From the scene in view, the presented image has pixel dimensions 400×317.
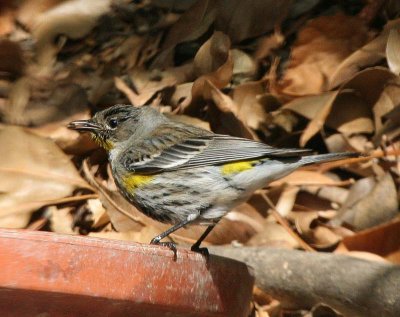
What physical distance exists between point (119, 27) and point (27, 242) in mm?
3424

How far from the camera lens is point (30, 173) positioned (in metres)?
4.57

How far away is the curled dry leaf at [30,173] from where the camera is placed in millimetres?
4473

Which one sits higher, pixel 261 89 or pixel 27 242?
pixel 27 242

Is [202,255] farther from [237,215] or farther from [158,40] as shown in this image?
[158,40]

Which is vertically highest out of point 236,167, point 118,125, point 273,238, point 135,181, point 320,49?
point 236,167

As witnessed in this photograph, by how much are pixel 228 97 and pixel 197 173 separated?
1.39 metres

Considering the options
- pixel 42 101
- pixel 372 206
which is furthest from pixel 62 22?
pixel 372 206

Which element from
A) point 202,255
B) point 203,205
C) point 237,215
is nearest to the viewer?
point 202,255

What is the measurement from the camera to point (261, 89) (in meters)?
5.52

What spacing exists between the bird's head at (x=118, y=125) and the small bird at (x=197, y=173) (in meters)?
0.25

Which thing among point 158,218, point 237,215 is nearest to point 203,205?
point 158,218

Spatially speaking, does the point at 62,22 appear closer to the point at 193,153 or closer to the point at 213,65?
the point at 213,65

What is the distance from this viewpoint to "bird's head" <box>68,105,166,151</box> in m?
4.59

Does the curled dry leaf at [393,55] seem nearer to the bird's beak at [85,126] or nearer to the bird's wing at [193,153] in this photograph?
the bird's wing at [193,153]
